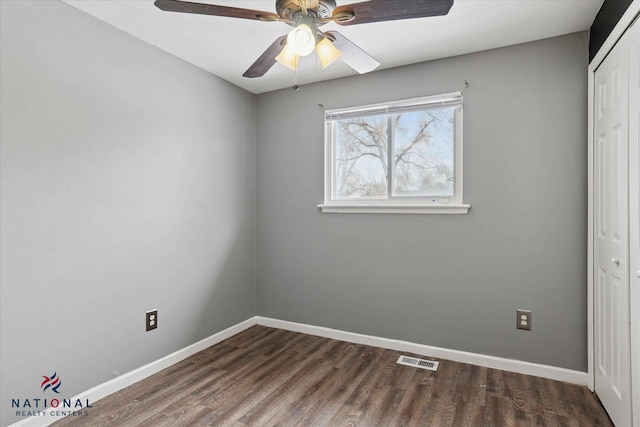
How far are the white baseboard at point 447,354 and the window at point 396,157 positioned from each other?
1069 mm

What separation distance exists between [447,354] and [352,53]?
7.28 ft

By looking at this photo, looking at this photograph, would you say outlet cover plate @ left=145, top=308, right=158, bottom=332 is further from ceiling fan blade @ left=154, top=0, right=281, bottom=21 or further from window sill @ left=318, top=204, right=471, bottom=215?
ceiling fan blade @ left=154, top=0, right=281, bottom=21

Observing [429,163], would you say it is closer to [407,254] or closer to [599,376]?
[407,254]

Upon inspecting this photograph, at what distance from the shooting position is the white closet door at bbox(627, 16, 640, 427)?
60.3 inches

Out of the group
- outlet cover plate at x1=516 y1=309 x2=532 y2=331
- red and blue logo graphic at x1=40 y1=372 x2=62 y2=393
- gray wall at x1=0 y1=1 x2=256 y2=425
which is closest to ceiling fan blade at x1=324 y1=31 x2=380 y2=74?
gray wall at x1=0 y1=1 x2=256 y2=425

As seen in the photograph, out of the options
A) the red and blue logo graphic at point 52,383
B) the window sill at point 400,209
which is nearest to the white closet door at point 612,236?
the window sill at point 400,209

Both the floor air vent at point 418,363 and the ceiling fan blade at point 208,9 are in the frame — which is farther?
the floor air vent at point 418,363

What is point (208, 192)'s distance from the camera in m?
2.91

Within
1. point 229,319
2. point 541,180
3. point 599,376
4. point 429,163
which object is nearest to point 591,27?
point 541,180

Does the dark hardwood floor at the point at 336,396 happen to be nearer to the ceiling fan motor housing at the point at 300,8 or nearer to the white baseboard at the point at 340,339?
the white baseboard at the point at 340,339

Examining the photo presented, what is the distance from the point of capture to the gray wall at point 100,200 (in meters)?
1.75

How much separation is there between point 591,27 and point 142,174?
3053mm

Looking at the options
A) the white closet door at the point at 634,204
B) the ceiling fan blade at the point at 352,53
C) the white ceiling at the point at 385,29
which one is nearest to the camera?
the white closet door at the point at 634,204

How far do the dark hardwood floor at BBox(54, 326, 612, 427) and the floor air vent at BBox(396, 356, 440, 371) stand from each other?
0.05 m
